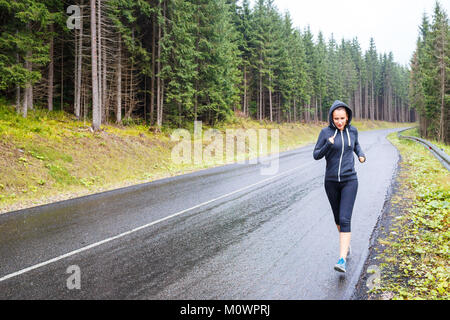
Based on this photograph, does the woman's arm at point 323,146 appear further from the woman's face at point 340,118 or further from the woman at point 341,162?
the woman's face at point 340,118

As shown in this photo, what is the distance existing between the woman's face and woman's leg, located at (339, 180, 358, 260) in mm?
882

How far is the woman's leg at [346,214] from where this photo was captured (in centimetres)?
410

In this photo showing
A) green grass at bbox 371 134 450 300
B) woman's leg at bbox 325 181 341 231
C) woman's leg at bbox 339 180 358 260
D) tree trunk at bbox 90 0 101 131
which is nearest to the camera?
green grass at bbox 371 134 450 300

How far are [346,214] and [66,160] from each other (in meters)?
11.3

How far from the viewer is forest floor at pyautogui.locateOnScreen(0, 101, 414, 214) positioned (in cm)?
928

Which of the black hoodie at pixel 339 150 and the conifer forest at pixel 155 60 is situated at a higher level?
the conifer forest at pixel 155 60

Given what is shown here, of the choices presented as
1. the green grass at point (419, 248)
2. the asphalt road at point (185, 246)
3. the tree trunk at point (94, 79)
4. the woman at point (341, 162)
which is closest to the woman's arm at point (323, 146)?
the woman at point (341, 162)

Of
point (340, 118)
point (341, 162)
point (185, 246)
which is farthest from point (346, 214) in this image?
point (185, 246)

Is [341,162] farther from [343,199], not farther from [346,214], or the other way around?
[346,214]

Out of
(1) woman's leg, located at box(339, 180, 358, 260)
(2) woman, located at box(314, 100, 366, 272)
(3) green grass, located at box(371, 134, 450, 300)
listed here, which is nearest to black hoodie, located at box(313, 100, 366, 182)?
(2) woman, located at box(314, 100, 366, 272)

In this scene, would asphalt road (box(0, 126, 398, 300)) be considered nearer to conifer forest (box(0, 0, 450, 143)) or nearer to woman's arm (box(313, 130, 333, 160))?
woman's arm (box(313, 130, 333, 160))
